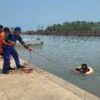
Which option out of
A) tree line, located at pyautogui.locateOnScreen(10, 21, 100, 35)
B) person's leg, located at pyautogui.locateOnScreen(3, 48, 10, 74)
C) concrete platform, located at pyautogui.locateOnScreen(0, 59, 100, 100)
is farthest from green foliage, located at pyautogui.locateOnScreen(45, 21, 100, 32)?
concrete platform, located at pyautogui.locateOnScreen(0, 59, 100, 100)

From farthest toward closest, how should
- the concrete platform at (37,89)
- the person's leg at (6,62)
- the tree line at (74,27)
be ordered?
the tree line at (74,27) → the person's leg at (6,62) → the concrete platform at (37,89)

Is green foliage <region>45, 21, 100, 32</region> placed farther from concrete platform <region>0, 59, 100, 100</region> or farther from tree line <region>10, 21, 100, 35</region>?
concrete platform <region>0, 59, 100, 100</region>

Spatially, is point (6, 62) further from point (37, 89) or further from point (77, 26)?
point (77, 26)

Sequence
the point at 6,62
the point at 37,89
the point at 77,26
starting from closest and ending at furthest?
the point at 37,89, the point at 6,62, the point at 77,26

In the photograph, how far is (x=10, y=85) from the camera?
8633 millimetres

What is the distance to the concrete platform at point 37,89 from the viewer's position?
7282 mm

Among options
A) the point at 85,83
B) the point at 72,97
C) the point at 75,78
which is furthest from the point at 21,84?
the point at 75,78

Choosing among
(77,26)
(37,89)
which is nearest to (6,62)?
(37,89)

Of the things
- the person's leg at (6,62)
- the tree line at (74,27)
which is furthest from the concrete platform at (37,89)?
the tree line at (74,27)

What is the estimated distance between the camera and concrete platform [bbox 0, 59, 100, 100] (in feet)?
23.9

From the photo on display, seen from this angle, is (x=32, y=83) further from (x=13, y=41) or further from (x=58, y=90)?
(x=13, y=41)

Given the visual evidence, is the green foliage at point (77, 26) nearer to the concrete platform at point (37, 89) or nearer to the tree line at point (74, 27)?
the tree line at point (74, 27)

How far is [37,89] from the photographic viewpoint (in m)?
8.07

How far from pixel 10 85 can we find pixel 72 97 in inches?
92.5
